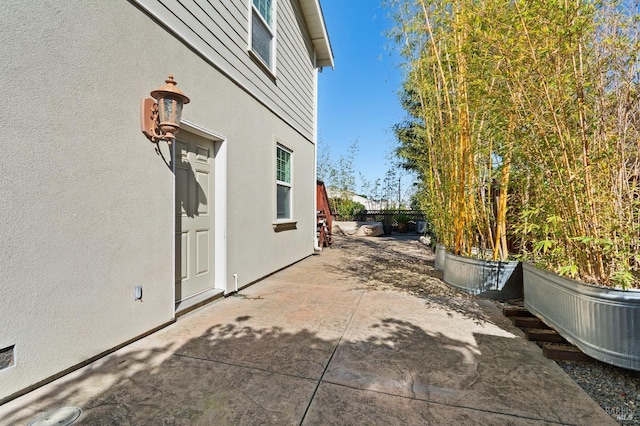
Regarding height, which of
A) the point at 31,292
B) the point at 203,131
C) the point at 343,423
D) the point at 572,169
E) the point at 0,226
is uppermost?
the point at 203,131

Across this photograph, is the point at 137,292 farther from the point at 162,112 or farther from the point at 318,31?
the point at 318,31

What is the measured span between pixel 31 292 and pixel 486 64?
3645mm

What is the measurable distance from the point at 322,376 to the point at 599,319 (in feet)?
5.62

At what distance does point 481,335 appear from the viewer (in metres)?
2.41

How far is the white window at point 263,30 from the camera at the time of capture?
3.99 meters

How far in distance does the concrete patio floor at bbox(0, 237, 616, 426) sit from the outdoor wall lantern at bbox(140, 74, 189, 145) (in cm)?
162

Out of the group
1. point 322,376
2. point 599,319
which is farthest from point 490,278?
point 322,376

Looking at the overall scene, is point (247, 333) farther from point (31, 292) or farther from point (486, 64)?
point (486, 64)

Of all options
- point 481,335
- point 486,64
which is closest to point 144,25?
point 486,64

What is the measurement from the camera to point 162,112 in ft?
7.52

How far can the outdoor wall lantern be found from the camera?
227 centimetres

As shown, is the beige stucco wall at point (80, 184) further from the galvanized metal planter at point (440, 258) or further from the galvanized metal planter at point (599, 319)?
the galvanized metal planter at point (440, 258)

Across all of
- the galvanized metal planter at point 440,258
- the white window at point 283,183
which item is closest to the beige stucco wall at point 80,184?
the white window at point 283,183

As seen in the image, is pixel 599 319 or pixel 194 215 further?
pixel 194 215
